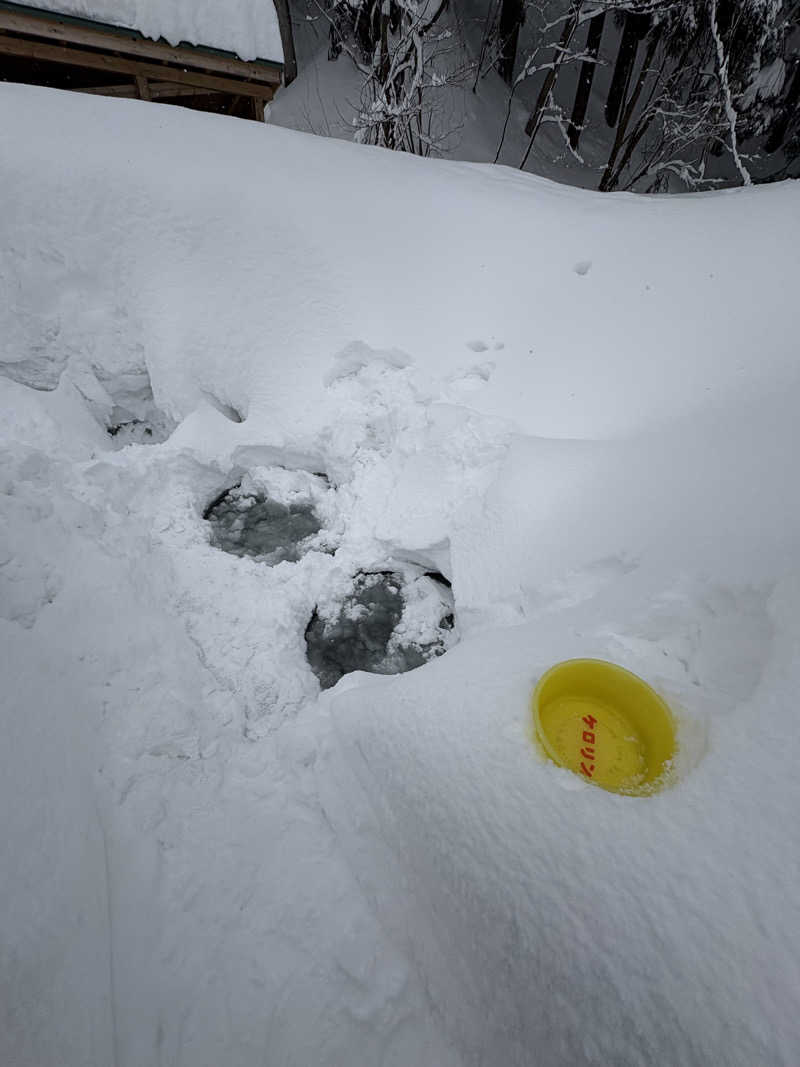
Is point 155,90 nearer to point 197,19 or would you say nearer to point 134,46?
point 134,46

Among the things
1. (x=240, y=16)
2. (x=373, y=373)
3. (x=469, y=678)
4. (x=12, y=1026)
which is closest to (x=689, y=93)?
(x=240, y=16)

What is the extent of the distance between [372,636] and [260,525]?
36.8 inches

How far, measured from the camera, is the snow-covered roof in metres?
3.72

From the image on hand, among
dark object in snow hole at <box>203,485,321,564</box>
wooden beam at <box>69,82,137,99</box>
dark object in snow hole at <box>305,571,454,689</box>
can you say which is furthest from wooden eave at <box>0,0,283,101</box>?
dark object in snow hole at <box>305,571,454,689</box>

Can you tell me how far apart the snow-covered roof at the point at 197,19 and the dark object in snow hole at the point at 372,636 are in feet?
15.9

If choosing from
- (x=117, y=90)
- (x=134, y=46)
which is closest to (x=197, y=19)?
(x=134, y=46)

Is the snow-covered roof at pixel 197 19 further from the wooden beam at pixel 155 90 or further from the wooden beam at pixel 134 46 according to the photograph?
the wooden beam at pixel 155 90

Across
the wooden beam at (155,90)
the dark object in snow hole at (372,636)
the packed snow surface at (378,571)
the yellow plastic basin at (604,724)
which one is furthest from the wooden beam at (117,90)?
the yellow plastic basin at (604,724)

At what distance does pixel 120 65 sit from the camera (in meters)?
4.21

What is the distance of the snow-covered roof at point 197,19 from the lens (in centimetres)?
372

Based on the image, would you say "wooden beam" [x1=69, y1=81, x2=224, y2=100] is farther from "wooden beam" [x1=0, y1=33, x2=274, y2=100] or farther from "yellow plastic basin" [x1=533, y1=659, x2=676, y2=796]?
"yellow plastic basin" [x1=533, y1=659, x2=676, y2=796]

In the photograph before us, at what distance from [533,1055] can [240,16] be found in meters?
6.39

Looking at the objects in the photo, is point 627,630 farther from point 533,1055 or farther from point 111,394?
point 111,394

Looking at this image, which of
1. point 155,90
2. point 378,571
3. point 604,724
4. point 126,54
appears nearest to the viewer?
point 604,724
